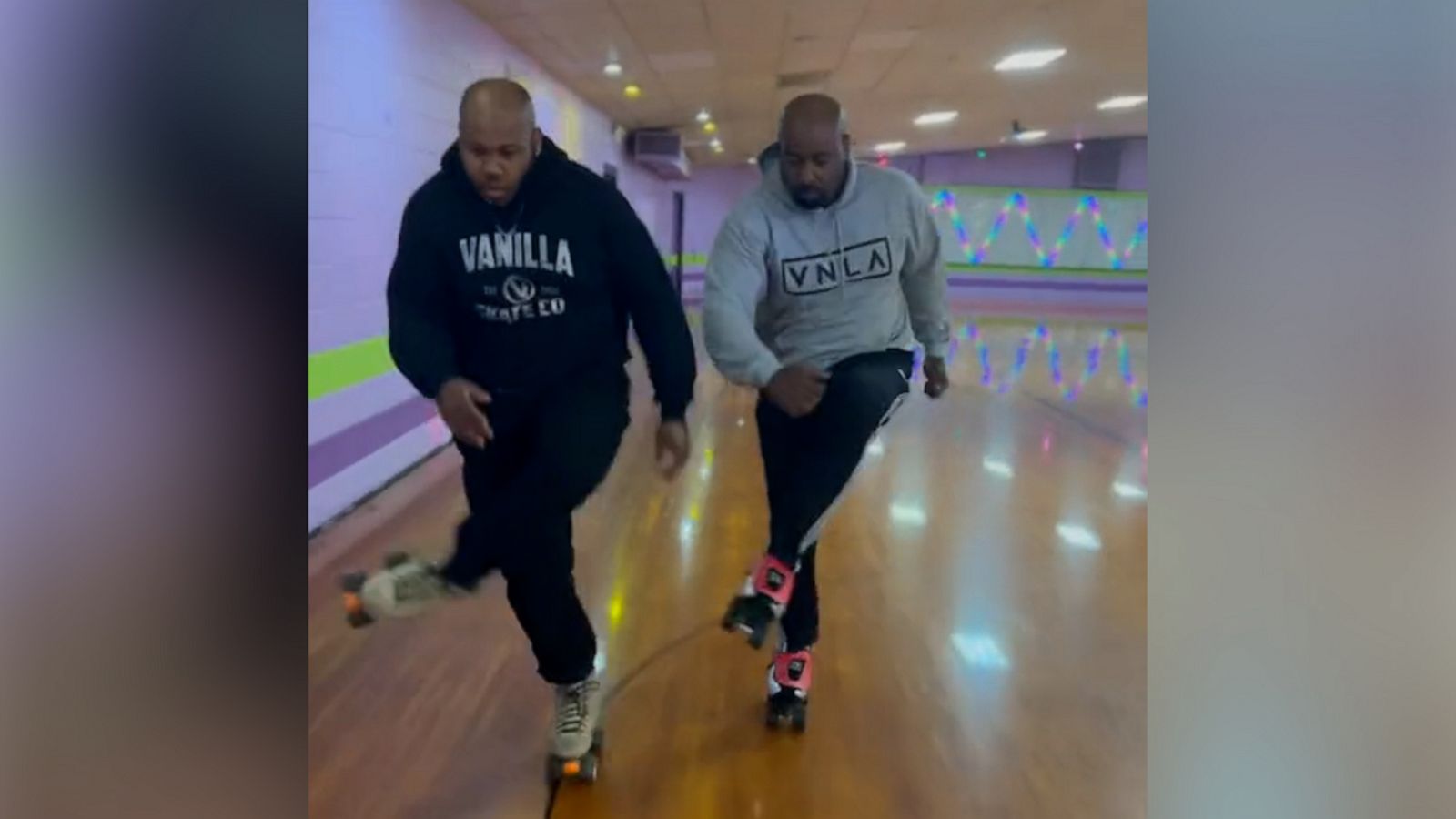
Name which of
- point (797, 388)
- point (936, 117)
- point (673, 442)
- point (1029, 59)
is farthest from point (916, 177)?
point (673, 442)

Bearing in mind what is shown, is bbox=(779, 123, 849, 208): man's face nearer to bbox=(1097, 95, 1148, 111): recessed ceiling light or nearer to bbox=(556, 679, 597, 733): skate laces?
bbox=(1097, 95, 1148, 111): recessed ceiling light

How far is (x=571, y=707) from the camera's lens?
125 cm

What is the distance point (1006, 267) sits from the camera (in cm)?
134

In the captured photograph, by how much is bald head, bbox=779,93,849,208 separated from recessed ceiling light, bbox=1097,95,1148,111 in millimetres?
264

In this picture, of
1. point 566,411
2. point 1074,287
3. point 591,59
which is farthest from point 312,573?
point 1074,287

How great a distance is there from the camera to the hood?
1.04m

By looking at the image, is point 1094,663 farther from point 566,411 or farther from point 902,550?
point 566,411

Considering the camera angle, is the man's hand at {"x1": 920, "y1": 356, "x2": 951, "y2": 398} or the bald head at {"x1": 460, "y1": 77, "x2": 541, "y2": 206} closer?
the bald head at {"x1": 460, "y1": 77, "x2": 541, "y2": 206}

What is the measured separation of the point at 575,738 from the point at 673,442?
0.41 m

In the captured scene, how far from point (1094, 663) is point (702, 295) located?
0.67 m

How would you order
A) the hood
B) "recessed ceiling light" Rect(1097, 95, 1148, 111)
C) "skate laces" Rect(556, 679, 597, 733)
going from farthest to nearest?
"skate laces" Rect(556, 679, 597, 733)
the hood
"recessed ceiling light" Rect(1097, 95, 1148, 111)

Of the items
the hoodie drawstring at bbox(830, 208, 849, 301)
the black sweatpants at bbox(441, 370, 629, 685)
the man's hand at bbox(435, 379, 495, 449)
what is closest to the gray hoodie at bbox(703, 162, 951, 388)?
the hoodie drawstring at bbox(830, 208, 849, 301)

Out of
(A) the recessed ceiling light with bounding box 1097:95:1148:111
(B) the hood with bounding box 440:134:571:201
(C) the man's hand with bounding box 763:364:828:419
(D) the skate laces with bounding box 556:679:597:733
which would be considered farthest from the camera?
(D) the skate laces with bounding box 556:679:597:733

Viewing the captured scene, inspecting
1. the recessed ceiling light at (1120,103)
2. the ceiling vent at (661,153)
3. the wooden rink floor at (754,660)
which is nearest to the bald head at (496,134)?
the ceiling vent at (661,153)
